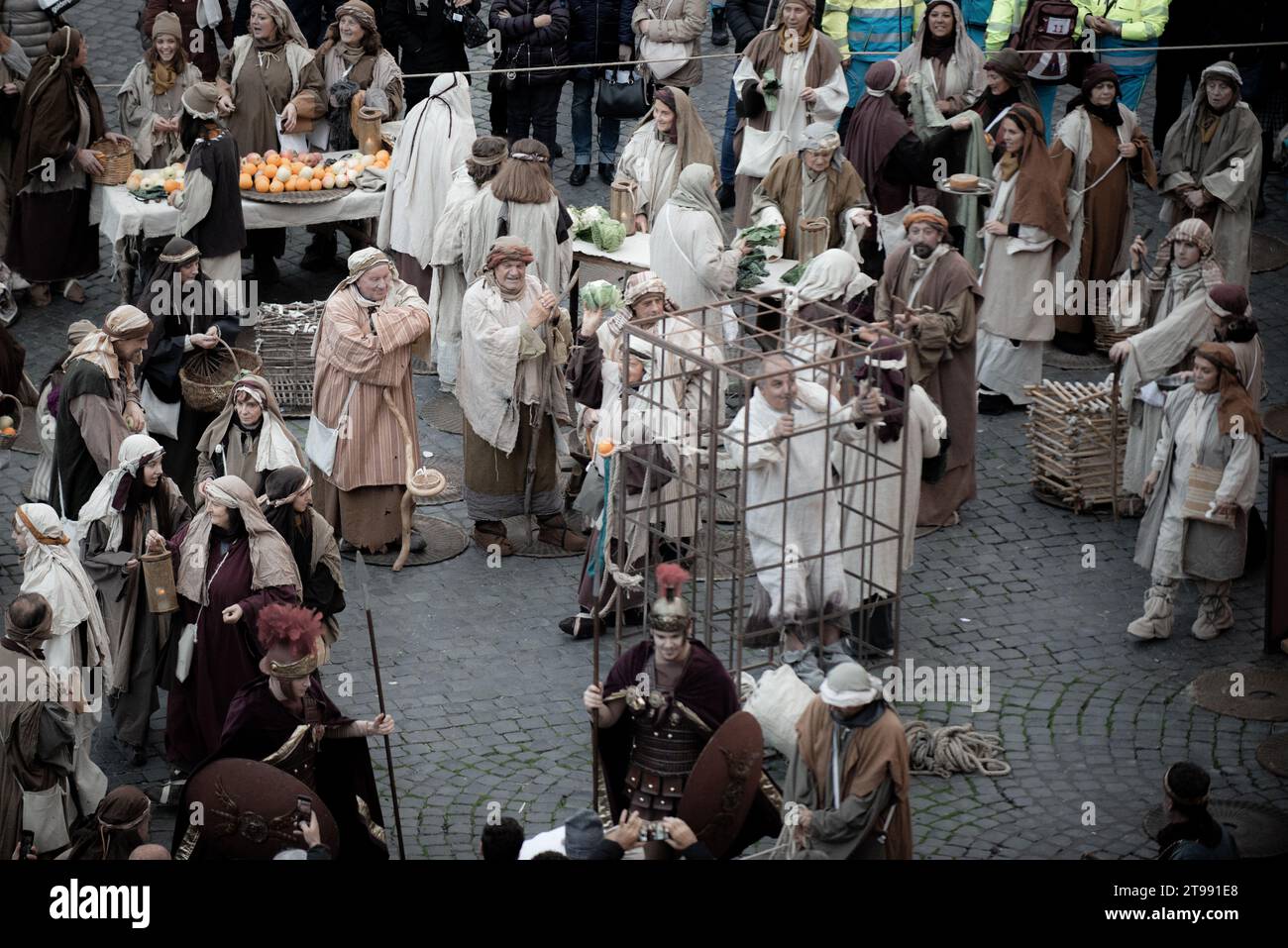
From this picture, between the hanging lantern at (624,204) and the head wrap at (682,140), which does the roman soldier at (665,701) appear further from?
Answer: the head wrap at (682,140)

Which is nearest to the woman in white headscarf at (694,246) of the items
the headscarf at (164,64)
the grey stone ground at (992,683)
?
the grey stone ground at (992,683)

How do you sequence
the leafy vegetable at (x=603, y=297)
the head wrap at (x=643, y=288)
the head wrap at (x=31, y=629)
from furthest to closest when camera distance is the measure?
the leafy vegetable at (x=603, y=297) → the head wrap at (x=643, y=288) → the head wrap at (x=31, y=629)

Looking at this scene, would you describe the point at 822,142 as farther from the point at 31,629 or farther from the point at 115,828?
the point at 115,828

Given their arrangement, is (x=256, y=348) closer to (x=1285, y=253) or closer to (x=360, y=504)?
(x=360, y=504)

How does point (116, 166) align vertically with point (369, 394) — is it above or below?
above

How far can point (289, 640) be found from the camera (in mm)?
9453

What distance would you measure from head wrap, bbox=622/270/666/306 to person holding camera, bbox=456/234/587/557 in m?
1.04

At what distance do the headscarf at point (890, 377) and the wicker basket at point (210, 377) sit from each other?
3.66 metres

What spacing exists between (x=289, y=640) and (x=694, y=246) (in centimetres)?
556

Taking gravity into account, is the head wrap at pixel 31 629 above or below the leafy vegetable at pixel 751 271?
below

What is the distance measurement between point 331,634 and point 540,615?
69.3 inches

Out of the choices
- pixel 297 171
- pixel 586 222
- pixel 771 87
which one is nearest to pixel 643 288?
pixel 586 222

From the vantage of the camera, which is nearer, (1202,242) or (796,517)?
(796,517)

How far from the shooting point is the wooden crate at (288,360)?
15.2 m
